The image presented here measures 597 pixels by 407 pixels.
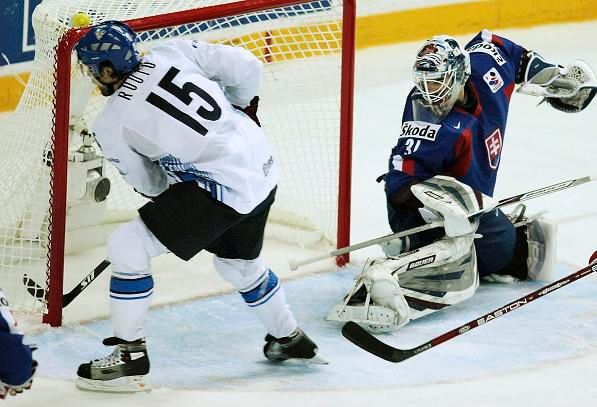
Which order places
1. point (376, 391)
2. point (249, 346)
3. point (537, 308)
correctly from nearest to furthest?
point (376, 391) → point (249, 346) → point (537, 308)

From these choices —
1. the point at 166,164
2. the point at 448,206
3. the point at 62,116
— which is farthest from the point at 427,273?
the point at 62,116

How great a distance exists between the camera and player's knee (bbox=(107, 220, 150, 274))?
3.29 m

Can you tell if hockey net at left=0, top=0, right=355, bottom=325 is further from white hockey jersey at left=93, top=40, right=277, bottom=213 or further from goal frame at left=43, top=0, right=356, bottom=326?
white hockey jersey at left=93, top=40, right=277, bottom=213

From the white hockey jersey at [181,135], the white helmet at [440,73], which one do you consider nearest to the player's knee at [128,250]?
the white hockey jersey at [181,135]

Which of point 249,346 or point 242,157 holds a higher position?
point 242,157

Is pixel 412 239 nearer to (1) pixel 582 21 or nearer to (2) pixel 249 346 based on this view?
(2) pixel 249 346

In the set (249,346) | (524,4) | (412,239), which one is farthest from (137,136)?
(524,4)

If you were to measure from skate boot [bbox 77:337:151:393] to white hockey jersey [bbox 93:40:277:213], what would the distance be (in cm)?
38

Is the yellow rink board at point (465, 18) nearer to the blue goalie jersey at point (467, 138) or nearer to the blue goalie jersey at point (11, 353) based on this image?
the blue goalie jersey at point (467, 138)

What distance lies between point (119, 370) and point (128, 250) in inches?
12.3

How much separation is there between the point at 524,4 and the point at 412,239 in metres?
3.06

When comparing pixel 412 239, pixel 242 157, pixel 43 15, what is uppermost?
pixel 43 15

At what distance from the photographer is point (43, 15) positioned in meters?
3.98

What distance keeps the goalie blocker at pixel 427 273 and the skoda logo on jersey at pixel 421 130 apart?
5.1 inches
